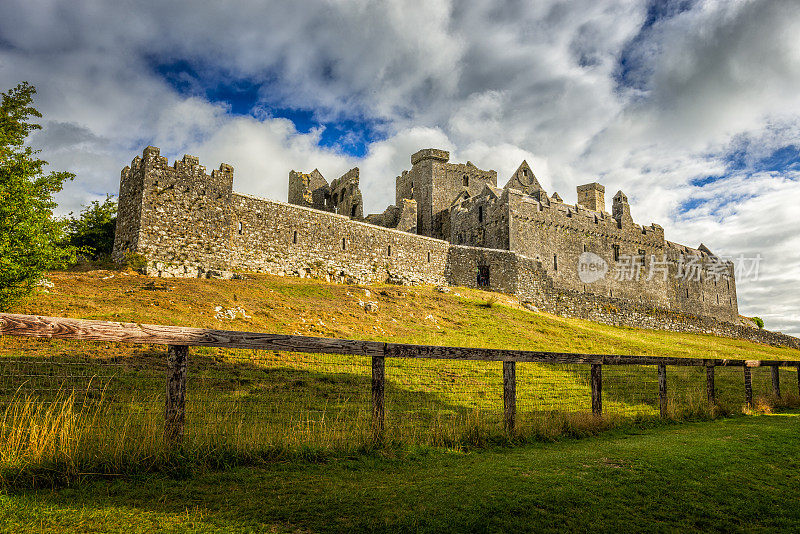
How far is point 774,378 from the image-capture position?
1405 centimetres

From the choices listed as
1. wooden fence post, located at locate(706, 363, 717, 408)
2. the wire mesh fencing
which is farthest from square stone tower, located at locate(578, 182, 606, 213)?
wooden fence post, located at locate(706, 363, 717, 408)

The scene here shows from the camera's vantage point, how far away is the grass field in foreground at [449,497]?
12.9 feet

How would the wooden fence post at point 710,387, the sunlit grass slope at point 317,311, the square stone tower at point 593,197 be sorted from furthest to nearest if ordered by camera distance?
1. the square stone tower at point 593,197
2. the sunlit grass slope at point 317,311
3. the wooden fence post at point 710,387

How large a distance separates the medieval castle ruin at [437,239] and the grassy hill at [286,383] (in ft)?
8.45

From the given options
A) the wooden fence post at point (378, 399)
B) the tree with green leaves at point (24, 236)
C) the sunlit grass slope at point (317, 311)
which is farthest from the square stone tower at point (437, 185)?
the wooden fence post at point (378, 399)

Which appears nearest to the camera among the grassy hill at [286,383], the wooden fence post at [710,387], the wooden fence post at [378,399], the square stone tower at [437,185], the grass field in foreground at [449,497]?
the grass field in foreground at [449,497]

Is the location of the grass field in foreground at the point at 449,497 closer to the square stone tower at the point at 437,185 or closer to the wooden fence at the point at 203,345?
the wooden fence at the point at 203,345

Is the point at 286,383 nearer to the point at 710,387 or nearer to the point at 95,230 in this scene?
the point at 710,387

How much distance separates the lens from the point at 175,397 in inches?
213

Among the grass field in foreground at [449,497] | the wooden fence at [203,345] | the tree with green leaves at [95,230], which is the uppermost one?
the tree with green leaves at [95,230]

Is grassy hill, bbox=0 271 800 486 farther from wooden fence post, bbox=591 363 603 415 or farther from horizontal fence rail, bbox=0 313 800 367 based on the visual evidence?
horizontal fence rail, bbox=0 313 800 367

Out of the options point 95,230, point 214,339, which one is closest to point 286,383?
point 214,339

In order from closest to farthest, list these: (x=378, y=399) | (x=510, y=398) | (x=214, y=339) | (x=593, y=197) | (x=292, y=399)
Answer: (x=214, y=339), (x=378, y=399), (x=510, y=398), (x=292, y=399), (x=593, y=197)

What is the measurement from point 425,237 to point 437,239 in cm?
157
